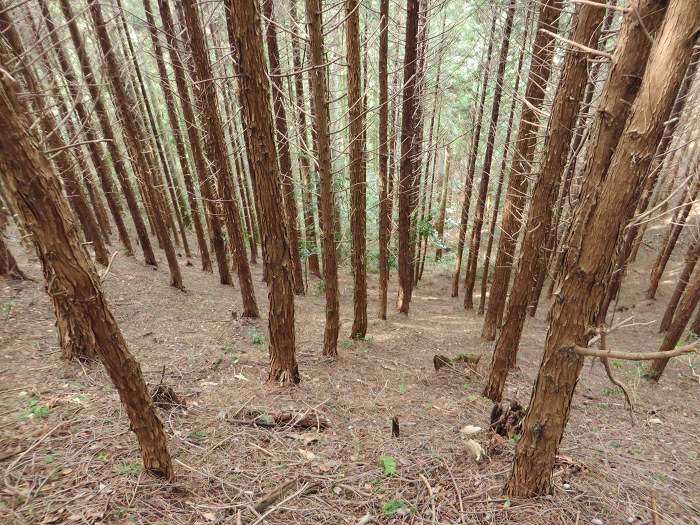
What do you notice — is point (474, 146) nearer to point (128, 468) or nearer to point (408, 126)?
point (408, 126)

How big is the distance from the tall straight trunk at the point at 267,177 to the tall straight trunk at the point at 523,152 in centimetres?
386

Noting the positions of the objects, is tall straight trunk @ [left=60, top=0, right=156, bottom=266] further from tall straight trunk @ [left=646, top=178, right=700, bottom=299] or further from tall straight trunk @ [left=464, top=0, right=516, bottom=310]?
tall straight trunk @ [left=646, top=178, right=700, bottom=299]

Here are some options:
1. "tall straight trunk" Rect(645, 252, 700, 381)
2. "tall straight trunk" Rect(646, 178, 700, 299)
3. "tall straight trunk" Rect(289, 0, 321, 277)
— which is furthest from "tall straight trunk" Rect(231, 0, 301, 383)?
"tall straight trunk" Rect(646, 178, 700, 299)

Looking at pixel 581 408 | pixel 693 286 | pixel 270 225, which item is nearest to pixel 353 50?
pixel 270 225

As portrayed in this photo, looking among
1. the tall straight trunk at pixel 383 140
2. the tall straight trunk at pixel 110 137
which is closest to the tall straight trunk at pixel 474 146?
the tall straight trunk at pixel 383 140

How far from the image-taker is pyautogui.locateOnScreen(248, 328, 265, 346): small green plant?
738 cm

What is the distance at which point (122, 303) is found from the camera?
833cm

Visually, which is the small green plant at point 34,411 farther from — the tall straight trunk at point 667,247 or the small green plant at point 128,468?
the tall straight trunk at point 667,247

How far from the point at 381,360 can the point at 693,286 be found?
7011 mm

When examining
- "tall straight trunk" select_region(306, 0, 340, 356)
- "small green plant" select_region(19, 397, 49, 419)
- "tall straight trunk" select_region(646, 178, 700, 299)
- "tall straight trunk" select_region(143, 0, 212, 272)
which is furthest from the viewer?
"tall straight trunk" select_region(646, 178, 700, 299)

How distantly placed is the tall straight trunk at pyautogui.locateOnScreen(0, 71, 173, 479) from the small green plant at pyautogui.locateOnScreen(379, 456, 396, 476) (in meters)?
2.12

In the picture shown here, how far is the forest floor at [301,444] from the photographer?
2729 millimetres

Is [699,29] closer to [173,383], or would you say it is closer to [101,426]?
[101,426]

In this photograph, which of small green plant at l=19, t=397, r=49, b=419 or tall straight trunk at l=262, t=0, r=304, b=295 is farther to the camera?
tall straight trunk at l=262, t=0, r=304, b=295
